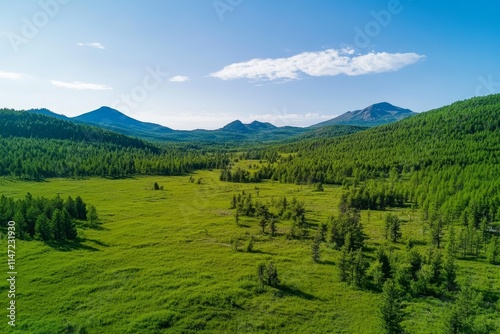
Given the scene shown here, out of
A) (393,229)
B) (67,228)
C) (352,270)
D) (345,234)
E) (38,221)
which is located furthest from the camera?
(393,229)

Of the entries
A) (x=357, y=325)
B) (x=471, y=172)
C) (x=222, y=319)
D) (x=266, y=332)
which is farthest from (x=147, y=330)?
(x=471, y=172)

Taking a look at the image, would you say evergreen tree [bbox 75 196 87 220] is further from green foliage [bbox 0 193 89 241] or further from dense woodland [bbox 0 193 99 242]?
green foliage [bbox 0 193 89 241]

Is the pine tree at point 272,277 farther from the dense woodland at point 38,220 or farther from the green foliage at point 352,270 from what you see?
the dense woodland at point 38,220

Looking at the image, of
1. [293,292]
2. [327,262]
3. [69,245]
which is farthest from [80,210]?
[327,262]

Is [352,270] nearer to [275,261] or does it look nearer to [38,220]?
[275,261]

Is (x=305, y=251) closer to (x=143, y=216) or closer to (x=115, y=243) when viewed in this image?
(x=115, y=243)
